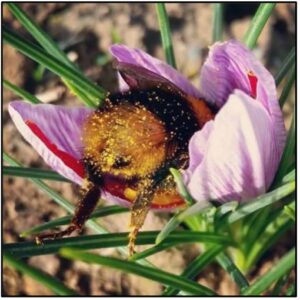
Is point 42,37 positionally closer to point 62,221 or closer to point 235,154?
point 62,221

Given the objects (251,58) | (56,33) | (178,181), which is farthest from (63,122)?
(56,33)

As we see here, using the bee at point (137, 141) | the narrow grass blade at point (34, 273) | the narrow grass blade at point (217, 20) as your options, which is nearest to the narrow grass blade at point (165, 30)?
the narrow grass blade at point (217, 20)

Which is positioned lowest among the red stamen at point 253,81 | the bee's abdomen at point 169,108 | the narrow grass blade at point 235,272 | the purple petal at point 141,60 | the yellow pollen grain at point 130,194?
the narrow grass blade at point 235,272

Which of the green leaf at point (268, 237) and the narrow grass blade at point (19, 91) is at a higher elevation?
the narrow grass blade at point (19, 91)

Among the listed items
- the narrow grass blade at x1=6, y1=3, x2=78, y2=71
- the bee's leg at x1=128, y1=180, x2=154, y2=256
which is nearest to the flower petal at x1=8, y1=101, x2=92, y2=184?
the bee's leg at x1=128, y1=180, x2=154, y2=256

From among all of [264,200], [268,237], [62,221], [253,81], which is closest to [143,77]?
[253,81]

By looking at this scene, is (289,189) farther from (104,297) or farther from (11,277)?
(11,277)

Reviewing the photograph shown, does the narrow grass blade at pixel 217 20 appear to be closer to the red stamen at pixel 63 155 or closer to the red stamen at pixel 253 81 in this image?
the red stamen at pixel 253 81
